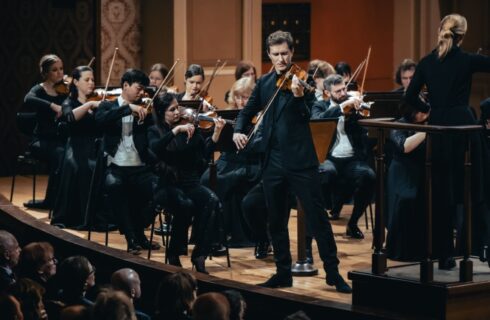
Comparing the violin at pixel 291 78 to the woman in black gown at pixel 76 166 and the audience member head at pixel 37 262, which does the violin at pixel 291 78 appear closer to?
the audience member head at pixel 37 262

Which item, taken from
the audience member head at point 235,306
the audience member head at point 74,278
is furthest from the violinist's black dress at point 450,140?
the audience member head at point 74,278

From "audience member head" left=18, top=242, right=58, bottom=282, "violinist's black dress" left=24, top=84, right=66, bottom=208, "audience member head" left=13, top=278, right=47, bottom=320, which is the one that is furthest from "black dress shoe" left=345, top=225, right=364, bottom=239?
"audience member head" left=13, top=278, right=47, bottom=320

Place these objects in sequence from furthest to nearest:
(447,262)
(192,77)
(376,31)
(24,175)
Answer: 1. (376,31)
2. (24,175)
3. (192,77)
4. (447,262)

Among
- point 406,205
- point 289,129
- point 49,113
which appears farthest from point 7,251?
point 49,113

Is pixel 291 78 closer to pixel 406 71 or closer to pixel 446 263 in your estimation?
pixel 446 263

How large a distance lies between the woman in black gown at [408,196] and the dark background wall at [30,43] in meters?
4.45

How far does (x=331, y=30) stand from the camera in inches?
484

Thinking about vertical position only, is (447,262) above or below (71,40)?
below

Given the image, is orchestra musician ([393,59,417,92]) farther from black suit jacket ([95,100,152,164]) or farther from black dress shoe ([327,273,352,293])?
black dress shoe ([327,273,352,293])

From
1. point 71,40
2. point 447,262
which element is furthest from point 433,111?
point 71,40

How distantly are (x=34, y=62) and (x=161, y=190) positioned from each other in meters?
4.03

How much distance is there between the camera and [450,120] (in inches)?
203

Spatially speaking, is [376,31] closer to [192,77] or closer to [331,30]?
[331,30]

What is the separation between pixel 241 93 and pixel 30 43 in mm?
3526
